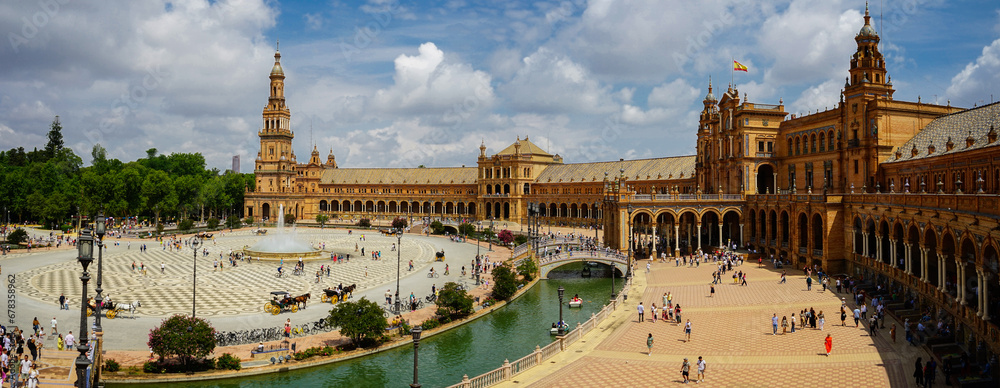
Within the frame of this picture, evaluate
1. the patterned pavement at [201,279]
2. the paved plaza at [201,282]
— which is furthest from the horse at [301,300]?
the patterned pavement at [201,279]

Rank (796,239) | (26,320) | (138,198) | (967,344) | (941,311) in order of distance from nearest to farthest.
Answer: (967,344) → (941,311) → (26,320) → (796,239) → (138,198)

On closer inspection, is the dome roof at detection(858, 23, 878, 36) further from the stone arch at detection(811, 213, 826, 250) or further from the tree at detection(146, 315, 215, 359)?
the tree at detection(146, 315, 215, 359)

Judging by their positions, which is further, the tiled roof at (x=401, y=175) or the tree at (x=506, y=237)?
the tiled roof at (x=401, y=175)

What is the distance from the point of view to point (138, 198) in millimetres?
99625

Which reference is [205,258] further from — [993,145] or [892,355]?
[993,145]

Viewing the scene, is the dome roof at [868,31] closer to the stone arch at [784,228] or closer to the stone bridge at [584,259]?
the stone arch at [784,228]

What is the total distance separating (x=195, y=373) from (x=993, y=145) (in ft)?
142

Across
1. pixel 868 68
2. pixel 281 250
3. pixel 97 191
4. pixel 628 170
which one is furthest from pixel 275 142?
pixel 868 68

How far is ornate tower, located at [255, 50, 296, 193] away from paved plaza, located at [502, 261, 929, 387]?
3894 inches

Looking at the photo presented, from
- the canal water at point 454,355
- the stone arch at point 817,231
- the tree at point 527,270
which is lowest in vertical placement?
the canal water at point 454,355

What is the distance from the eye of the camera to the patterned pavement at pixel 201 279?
4013cm

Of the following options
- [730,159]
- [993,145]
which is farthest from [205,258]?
[993,145]

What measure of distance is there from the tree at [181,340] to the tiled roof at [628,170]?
228 feet

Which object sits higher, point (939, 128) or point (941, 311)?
point (939, 128)
